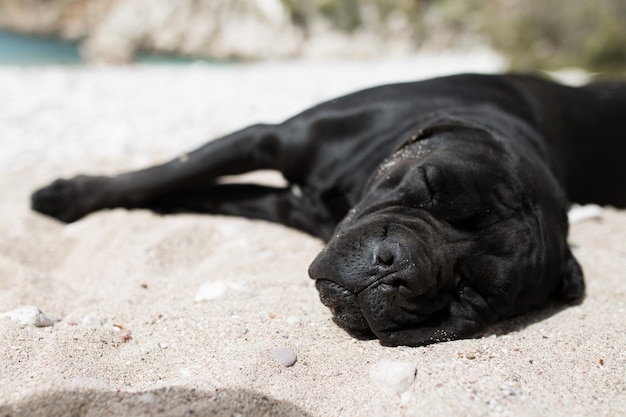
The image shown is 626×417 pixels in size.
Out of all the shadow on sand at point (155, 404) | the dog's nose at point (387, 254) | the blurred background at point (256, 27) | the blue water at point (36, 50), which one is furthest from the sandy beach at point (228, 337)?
the blurred background at point (256, 27)

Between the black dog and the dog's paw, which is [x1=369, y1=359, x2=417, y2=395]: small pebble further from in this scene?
the dog's paw

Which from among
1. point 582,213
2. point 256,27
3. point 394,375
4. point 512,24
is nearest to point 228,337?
point 394,375

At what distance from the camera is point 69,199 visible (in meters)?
3.60

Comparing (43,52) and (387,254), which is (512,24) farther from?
(387,254)

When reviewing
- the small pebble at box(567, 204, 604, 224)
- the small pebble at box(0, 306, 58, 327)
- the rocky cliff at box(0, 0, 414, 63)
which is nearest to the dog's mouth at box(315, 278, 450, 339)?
the small pebble at box(0, 306, 58, 327)

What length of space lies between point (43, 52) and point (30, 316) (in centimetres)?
2740

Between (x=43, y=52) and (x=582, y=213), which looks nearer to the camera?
(x=582, y=213)

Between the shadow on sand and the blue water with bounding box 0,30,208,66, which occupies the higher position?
the shadow on sand

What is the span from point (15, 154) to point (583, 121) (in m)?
3.88

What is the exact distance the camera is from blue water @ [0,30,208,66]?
75.2 ft

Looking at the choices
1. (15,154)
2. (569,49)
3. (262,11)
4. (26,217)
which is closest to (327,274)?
(26,217)

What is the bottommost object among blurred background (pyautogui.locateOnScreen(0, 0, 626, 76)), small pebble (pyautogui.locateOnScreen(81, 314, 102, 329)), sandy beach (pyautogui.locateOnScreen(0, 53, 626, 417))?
blurred background (pyautogui.locateOnScreen(0, 0, 626, 76))

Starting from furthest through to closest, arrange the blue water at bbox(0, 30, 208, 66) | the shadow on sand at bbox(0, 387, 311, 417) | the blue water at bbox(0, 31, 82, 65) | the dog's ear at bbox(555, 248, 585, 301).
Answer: the blue water at bbox(0, 30, 208, 66) < the blue water at bbox(0, 31, 82, 65) < the dog's ear at bbox(555, 248, 585, 301) < the shadow on sand at bbox(0, 387, 311, 417)

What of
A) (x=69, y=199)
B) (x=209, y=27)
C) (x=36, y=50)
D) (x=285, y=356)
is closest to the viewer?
(x=285, y=356)
